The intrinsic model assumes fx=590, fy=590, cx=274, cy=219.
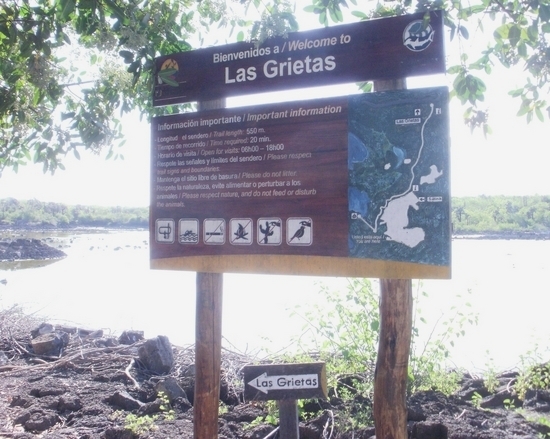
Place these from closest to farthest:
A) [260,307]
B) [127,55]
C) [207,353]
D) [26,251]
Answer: [207,353]
[127,55]
[260,307]
[26,251]

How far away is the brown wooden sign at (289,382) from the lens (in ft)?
10.4

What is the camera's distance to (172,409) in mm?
5070

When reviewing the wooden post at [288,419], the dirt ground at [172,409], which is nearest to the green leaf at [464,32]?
the wooden post at [288,419]

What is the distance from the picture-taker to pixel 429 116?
3.07 meters

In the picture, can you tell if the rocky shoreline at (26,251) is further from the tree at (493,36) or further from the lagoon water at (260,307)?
the tree at (493,36)

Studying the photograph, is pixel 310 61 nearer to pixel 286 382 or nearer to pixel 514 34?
pixel 514 34

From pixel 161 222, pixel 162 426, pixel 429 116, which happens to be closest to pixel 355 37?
pixel 429 116

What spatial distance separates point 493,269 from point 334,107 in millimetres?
16411

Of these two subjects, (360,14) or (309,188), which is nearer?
(309,188)

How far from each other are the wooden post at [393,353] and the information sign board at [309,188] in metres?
0.16

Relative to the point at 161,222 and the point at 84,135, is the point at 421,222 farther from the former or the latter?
the point at 84,135

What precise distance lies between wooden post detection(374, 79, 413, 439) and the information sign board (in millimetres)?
162

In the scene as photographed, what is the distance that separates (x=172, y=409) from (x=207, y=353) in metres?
1.57

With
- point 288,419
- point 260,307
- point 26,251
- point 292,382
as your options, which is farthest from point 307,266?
point 26,251
